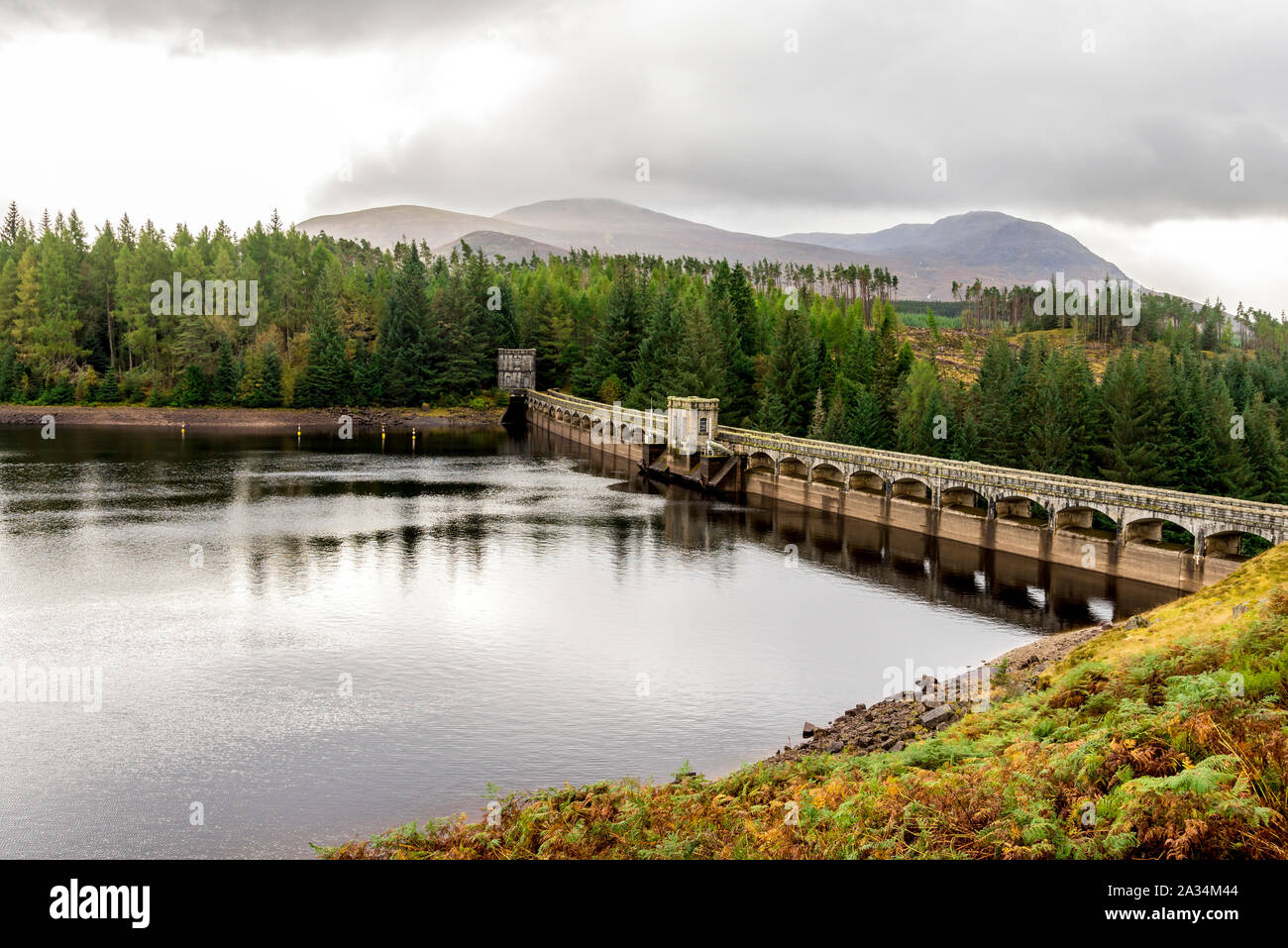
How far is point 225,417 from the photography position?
174625mm

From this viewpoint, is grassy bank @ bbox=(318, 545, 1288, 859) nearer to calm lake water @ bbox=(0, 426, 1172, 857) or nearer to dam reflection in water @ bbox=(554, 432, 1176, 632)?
calm lake water @ bbox=(0, 426, 1172, 857)

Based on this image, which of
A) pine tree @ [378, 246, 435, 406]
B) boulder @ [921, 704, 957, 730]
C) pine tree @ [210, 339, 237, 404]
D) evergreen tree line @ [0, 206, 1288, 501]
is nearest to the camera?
boulder @ [921, 704, 957, 730]

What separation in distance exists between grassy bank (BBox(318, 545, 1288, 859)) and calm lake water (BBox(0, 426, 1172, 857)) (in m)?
6.13

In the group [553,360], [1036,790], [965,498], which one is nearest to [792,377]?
[965,498]

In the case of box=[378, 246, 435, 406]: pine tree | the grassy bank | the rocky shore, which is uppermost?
box=[378, 246, 435, 406]: pine tree

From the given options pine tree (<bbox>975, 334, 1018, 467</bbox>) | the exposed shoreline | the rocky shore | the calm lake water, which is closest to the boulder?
the rocky shore

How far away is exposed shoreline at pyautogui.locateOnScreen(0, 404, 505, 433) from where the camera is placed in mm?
170125

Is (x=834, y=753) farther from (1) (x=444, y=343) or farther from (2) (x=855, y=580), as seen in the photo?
(1) (x=444, y=343)

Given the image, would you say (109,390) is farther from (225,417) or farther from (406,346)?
(406,346)

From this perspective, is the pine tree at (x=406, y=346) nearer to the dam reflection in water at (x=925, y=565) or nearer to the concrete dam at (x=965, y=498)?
the concrete dam at (x=965, y=498)

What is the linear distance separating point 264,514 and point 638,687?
55.2 m

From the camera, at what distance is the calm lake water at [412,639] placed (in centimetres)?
3641

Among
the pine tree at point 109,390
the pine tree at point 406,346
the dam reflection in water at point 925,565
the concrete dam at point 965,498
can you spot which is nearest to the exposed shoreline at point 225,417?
the pine tree at point 109,390
